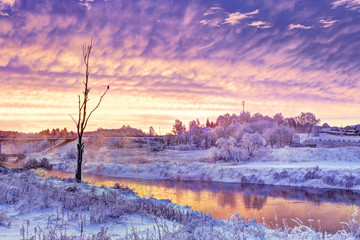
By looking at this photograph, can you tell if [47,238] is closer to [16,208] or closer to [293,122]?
[16,208]

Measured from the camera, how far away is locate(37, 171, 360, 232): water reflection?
48.5ft

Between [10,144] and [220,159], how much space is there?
103m

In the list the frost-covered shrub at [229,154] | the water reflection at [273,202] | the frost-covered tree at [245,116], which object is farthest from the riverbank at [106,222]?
the frost-covered tree at [245,116]

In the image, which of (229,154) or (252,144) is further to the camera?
(252,144)

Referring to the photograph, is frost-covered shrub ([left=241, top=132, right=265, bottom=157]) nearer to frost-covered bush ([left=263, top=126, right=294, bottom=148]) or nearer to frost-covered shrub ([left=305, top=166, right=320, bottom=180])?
frost-covered shrub ([left=305, top=166, right=320, bottom=180])

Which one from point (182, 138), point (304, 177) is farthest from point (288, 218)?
point (182, 138)

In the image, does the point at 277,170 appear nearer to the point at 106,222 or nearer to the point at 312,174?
the point at 312,174

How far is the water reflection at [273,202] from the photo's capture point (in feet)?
48.5

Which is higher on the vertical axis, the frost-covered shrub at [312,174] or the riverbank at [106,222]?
the riverbank at [106,222]

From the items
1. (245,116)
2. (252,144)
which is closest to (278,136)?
(252,144)

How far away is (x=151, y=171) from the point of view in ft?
119

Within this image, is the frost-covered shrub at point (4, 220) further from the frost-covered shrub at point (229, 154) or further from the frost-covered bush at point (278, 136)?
the frost-covered bush at point (278, 136)

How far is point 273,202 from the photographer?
18.5 m

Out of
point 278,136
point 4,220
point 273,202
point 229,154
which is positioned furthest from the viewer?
point 278,136
